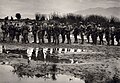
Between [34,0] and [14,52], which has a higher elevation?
[34,0]

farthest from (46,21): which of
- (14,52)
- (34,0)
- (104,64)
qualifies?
(104,64)

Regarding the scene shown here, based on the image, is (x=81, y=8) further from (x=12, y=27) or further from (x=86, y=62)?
(x=12, y=27)

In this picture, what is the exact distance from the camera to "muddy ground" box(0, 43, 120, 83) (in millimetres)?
2684

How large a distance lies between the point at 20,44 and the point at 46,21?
317mm

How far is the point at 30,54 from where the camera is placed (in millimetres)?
2729

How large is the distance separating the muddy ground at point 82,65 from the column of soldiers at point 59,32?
0.06 meters

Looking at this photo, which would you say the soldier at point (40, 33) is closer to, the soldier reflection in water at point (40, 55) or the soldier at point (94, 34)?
the soldier reflection in water at point (40, 55)

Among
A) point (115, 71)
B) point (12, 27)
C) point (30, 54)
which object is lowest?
point (115, 71)

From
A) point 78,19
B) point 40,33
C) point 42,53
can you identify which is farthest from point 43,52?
point 78,19

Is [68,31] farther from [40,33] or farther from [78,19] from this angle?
[40,33]

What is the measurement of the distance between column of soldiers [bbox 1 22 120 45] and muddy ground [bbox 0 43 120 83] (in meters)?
0.06

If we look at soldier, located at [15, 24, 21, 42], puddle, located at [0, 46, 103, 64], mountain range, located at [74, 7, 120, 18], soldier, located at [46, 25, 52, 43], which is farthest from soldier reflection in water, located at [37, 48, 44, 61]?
mountain range, located at [74, 7, 120, 18]

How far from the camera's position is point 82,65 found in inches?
107

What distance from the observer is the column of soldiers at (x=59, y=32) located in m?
2.79
